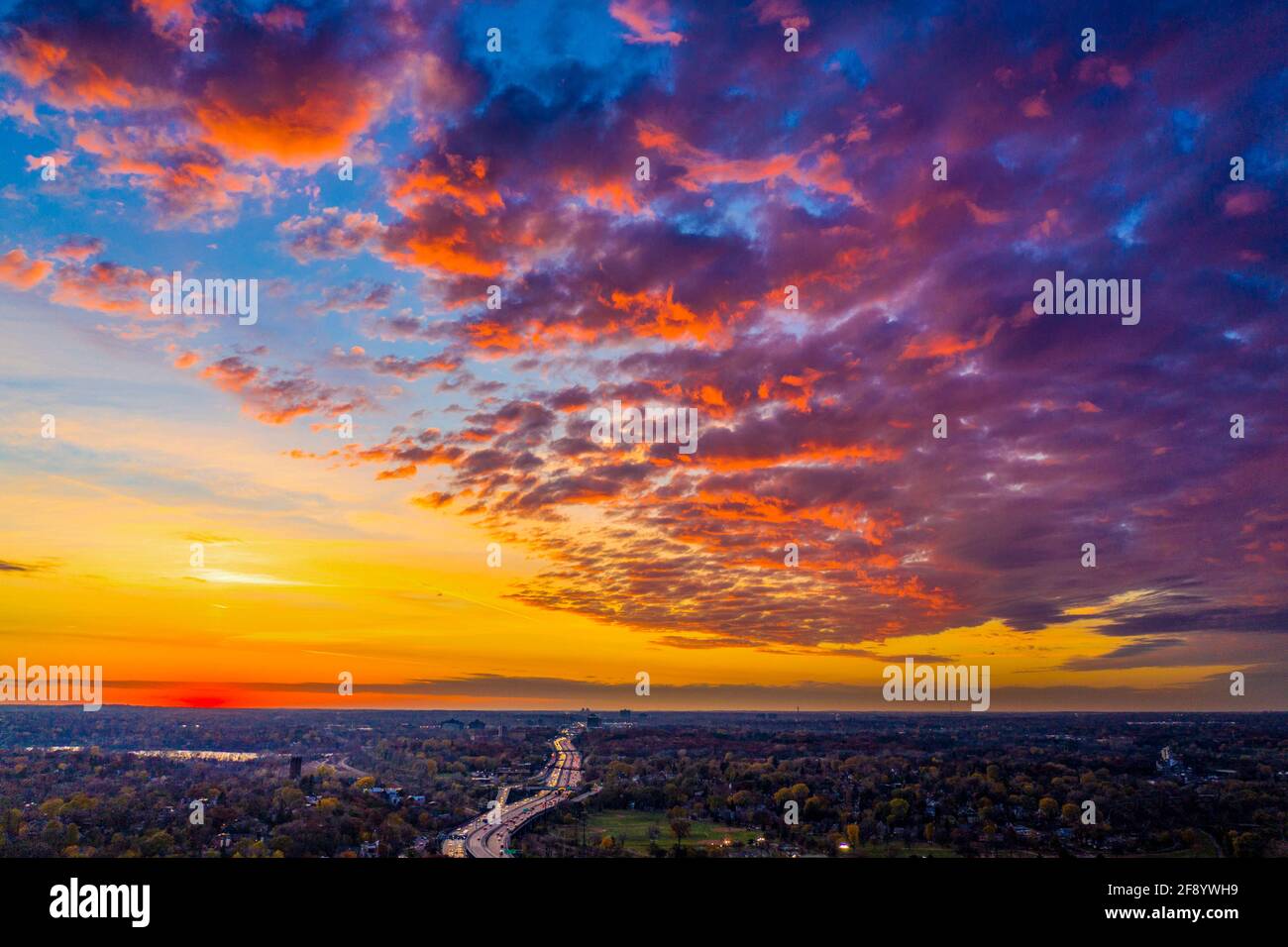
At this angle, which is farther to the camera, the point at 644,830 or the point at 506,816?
the point at 506,816

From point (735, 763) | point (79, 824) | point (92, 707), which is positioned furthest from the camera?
→ point (92, 707)

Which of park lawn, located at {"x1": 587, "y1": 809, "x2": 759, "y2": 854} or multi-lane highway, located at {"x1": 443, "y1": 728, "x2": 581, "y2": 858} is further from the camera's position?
park lawn, located at {"x1": 587, "y1": 809, "x2": 759, "y2": 854}

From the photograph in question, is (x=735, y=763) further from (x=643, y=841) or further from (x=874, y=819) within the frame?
(x=643, y=841)
